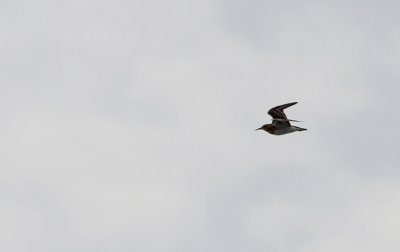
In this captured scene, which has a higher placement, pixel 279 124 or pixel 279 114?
pixel 279 114

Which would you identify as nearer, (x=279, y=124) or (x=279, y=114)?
(x=279, y=124)

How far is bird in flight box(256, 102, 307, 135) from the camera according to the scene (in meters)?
109

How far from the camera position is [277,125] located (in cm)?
10925

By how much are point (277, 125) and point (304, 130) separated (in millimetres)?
3273

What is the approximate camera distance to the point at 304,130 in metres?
107

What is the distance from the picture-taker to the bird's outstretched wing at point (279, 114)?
108688mm

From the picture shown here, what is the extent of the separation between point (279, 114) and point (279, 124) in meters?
1.27

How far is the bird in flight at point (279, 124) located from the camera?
10875cm

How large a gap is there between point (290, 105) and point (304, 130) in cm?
433

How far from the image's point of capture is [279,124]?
109m

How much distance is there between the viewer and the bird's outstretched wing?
357 ft

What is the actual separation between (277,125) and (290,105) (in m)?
2.82
